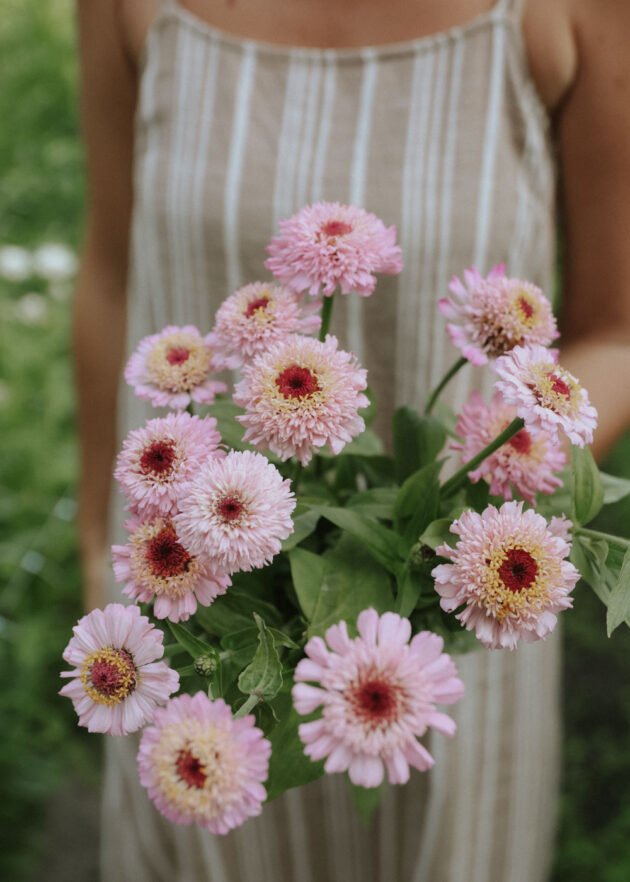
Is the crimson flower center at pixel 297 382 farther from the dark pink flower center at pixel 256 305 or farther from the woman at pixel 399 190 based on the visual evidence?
the woman at pixel 399 190

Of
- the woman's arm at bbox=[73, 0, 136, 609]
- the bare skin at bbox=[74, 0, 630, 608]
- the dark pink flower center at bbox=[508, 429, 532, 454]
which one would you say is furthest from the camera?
the woman's arm at bbox=[73, 0, 136, 609]

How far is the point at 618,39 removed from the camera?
608mm

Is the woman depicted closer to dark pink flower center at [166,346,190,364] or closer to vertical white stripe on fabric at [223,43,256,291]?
vertical white stripe on fabric at [223,43,256,291]

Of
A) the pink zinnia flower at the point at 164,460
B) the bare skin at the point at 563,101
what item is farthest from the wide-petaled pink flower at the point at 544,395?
the bare skin at the point at 563,101

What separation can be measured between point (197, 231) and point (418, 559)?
0.40 m

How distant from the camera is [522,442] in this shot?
15.2 inches

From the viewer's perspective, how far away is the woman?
2.13ft

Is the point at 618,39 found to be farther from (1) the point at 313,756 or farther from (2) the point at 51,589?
(2) the point at 51,589

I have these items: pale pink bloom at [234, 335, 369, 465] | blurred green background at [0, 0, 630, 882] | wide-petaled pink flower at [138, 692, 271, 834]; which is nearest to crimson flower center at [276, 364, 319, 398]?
pale pink bloom at [234, 335, 369, 465]

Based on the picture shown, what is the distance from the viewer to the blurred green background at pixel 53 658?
3.95ft

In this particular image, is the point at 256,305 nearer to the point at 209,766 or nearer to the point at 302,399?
the point at 302,399

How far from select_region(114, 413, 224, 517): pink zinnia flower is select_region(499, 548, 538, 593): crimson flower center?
11 centimetres

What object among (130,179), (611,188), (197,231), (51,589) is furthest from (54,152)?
(611,188)

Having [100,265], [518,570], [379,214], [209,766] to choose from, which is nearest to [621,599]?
[518,570]
